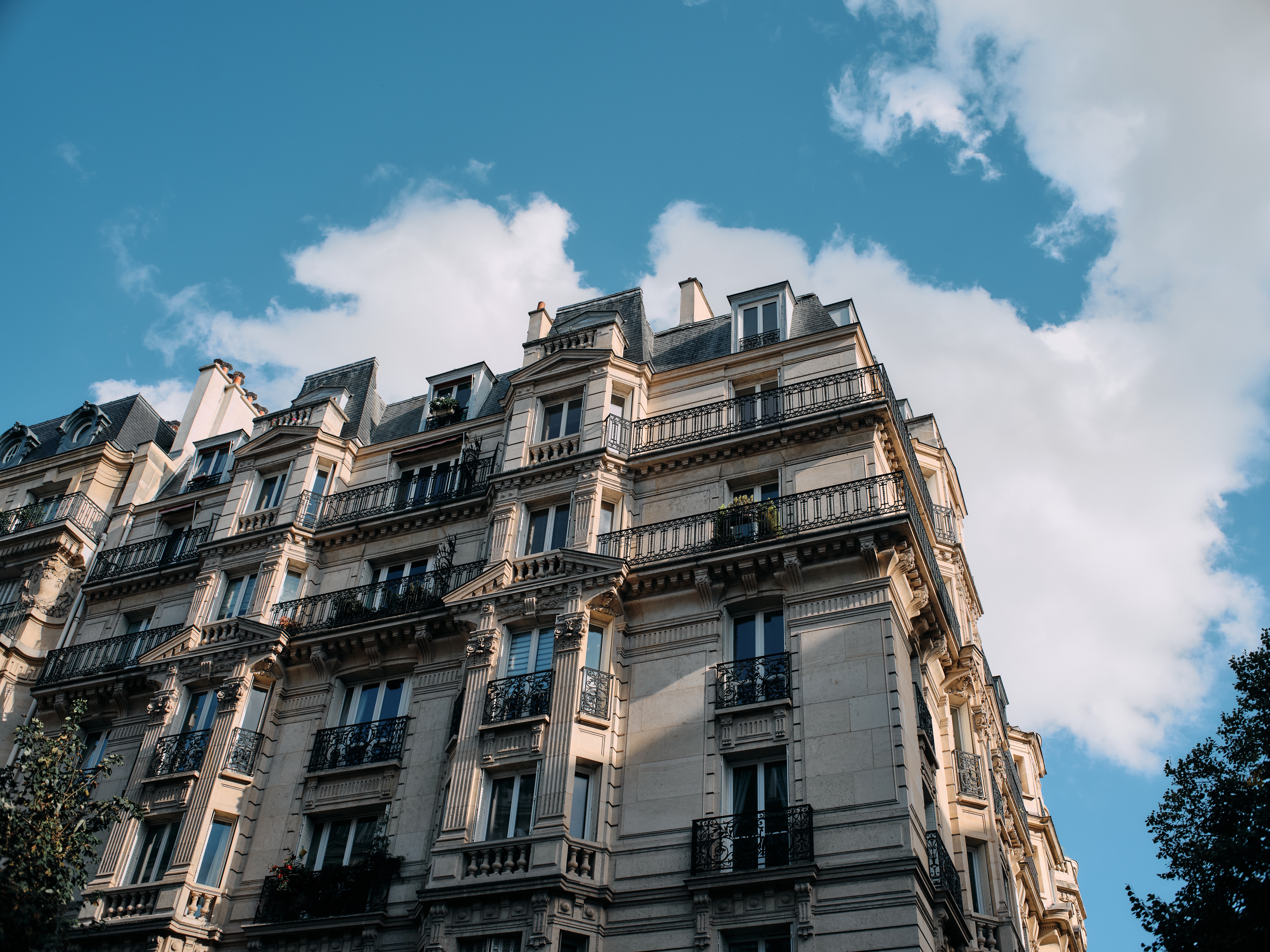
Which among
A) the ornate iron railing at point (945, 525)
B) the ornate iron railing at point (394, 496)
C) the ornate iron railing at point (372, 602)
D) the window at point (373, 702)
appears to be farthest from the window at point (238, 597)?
the ornate iron railing at point (945, 525)

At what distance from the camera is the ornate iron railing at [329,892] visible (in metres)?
20.5

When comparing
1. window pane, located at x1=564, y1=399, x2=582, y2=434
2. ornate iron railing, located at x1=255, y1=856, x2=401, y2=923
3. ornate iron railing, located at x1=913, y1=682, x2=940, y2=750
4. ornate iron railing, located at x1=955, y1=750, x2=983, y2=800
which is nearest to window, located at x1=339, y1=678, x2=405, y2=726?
ornate iron railing, located at x1=255, y1=856, x2=401, y2=923

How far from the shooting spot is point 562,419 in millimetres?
25859

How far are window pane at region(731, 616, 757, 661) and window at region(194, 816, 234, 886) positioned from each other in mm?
10539

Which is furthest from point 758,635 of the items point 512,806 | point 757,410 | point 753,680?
point 757,410

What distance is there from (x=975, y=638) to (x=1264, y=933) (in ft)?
41.8

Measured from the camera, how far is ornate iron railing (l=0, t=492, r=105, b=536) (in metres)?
31.4

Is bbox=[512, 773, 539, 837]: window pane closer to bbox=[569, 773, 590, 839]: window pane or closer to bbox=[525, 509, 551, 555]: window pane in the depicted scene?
bbox=[569, 773, 590, 839]: window pane

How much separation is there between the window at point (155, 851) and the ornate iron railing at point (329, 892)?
242 centimetres

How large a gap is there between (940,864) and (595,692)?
663cm

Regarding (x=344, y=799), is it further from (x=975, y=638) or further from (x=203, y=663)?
→ (x=975, y=638)

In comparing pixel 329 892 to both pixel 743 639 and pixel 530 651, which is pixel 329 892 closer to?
pixel 530 651

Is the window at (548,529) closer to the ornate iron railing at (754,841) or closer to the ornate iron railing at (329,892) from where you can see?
the ornate iron railing at (329,892)

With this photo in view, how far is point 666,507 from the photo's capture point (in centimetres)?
2370
